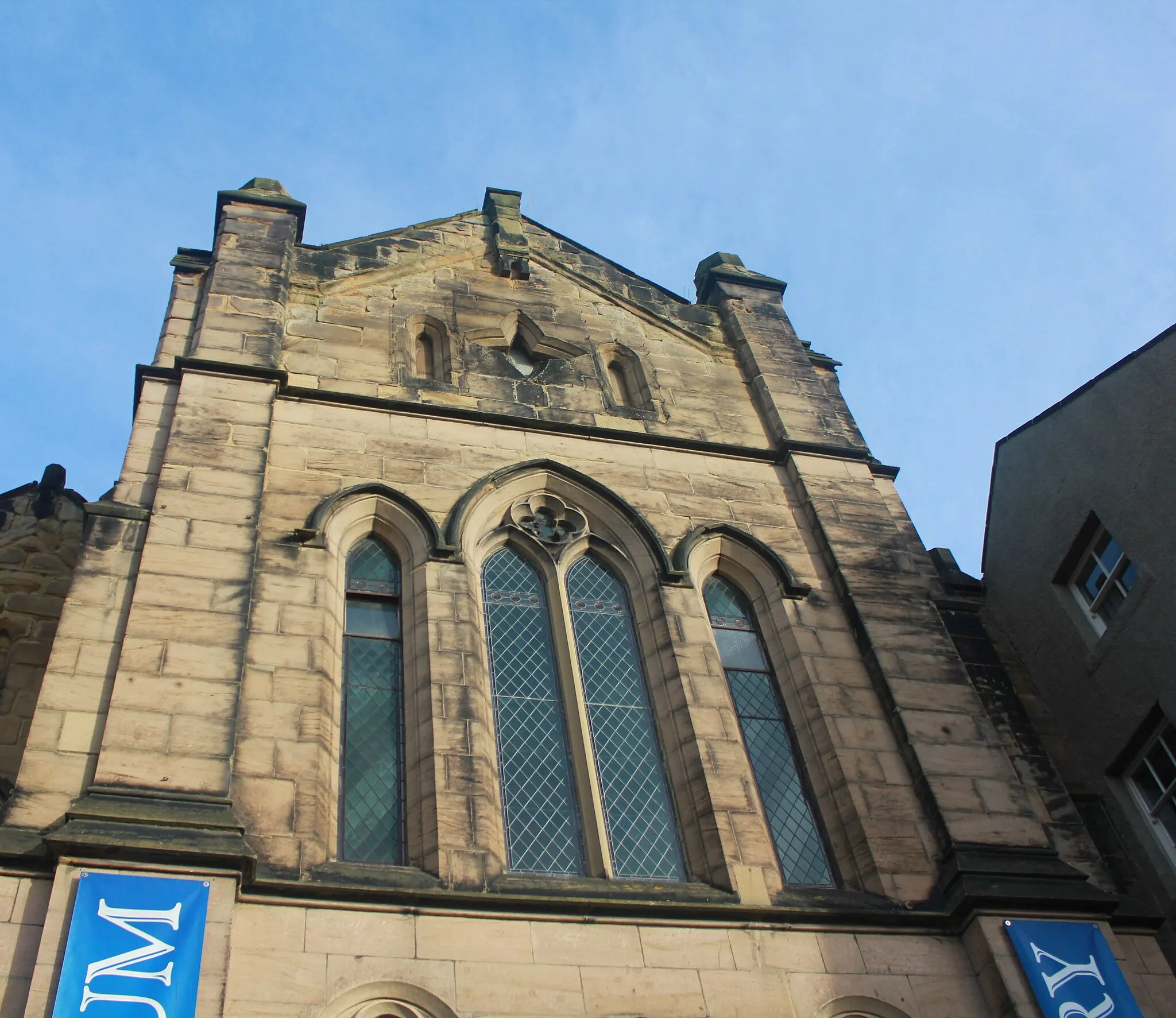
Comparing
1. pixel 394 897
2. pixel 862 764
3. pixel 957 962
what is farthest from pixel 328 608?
pixel 957 962

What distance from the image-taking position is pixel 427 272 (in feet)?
44.9

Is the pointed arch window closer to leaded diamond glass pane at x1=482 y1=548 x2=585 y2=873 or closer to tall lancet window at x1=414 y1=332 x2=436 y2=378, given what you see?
leaded diamond glass pane at x1=482 y1=548 x2=585 y2=873

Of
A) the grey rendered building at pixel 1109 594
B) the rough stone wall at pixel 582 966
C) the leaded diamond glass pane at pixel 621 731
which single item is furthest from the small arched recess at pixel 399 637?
the grey rendered building at pixel 1109 594

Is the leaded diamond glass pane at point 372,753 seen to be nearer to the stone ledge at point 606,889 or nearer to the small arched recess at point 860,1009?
the stone ledge at point 606,889

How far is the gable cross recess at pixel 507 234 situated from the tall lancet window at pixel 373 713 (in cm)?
480

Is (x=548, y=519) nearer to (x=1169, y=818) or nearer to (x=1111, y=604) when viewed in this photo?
(x=1111, y=604)

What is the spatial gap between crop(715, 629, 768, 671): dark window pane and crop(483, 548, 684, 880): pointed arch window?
0.74m

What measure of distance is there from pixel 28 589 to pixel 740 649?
578cm

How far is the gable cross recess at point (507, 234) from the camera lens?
14.1 metres

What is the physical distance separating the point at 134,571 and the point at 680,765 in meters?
4.03

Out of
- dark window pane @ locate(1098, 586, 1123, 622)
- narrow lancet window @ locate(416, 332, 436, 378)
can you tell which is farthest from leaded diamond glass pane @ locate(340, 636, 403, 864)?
dark window pane @ locate(1098, 586, 1123, 622)

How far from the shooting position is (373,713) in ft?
29.3

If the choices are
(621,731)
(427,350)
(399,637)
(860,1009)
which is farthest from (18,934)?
(427,350)

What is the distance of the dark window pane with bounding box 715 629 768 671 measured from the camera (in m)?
10.2
